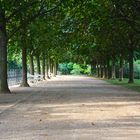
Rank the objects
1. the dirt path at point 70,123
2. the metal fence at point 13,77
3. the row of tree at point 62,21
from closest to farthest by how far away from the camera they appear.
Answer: the dirt path at point 70,123 < the row of tree at point 62,21 < the metal fence at point 13,77

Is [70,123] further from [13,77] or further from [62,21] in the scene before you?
[13,77]

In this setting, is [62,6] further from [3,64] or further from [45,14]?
[3,64]

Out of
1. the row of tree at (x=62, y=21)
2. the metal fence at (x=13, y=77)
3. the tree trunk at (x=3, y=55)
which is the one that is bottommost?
the metal fence at (x=13, y=77)

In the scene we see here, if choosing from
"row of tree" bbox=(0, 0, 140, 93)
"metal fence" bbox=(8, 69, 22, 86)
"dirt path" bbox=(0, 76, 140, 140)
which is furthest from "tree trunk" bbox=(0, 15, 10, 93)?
"metal fence" bbox=(8, 69, 22, 86)

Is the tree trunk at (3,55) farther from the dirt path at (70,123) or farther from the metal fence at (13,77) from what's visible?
the metal fence at (13,77)

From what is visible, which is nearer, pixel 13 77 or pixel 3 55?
pixel 3 55

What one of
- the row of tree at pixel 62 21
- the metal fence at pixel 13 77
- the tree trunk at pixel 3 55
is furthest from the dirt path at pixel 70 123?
the metal fence at pixel 13 77

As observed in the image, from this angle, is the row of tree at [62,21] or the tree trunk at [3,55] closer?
the tree trunk at [3,55]

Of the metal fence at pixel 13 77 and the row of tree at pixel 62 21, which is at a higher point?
the row of tree at pixel 62 21

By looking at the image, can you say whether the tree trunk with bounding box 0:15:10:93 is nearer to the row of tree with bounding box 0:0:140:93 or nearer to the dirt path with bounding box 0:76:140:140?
the row of tree with bounding box 0:0:140:93

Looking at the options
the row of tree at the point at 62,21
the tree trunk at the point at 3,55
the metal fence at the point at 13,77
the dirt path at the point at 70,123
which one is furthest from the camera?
the metal fence at the point at 13,77

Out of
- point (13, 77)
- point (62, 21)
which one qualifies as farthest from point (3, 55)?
point (13, 77)

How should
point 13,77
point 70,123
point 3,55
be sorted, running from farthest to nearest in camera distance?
point 13,77 → point 3,55 → point 70,123

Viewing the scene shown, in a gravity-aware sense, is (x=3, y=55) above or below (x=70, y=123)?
above
